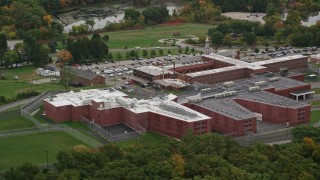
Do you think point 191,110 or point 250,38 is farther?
point 250,38

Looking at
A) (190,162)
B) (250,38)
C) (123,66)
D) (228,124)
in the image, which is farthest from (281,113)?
(250,38)

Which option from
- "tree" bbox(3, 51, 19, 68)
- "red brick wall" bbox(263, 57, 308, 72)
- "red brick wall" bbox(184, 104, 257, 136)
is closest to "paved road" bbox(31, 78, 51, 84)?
"tree" bbox(3, 51, 19, 68)

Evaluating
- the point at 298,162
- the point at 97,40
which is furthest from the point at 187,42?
the point at 298,162

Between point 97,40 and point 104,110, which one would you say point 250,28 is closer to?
point 97,40

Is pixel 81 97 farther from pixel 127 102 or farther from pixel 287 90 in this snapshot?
pixel 287 90

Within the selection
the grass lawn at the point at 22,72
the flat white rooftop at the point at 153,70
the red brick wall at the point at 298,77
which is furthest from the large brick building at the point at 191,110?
the grass lawn at the point at 22,72

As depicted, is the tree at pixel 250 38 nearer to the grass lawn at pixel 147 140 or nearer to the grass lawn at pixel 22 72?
the grass lawn at pixel 22 72

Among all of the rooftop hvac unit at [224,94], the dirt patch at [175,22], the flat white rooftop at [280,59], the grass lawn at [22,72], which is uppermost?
the dirt patch at [175,22]
